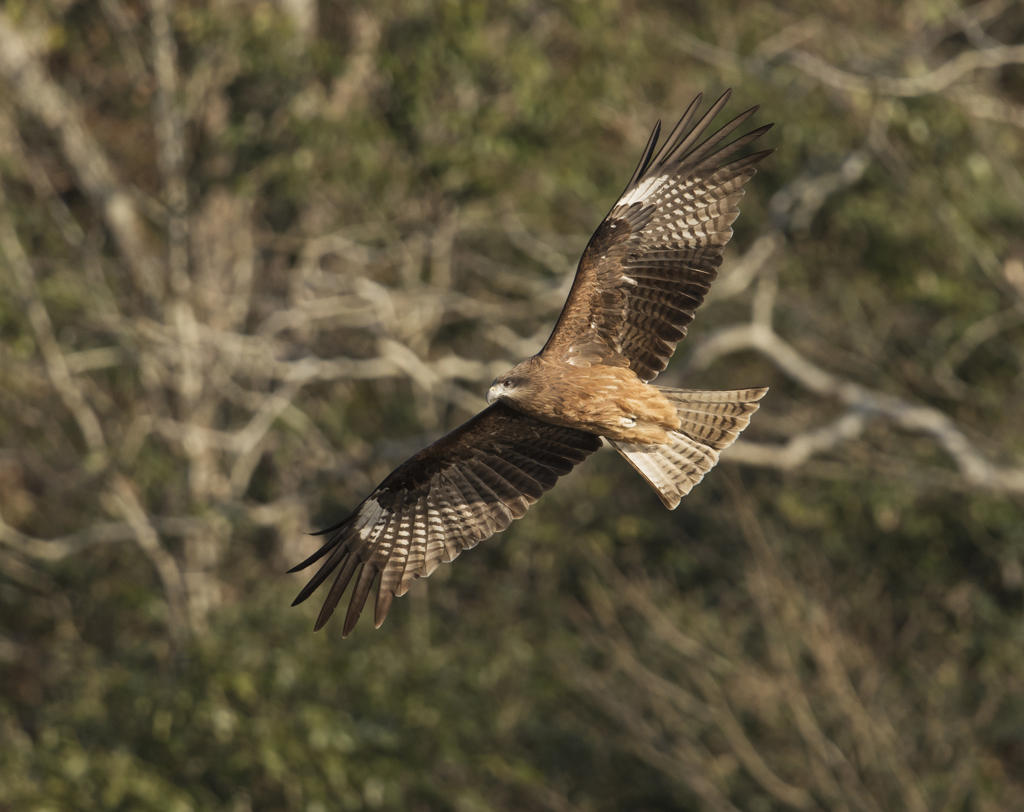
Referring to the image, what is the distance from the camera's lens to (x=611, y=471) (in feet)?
39.2

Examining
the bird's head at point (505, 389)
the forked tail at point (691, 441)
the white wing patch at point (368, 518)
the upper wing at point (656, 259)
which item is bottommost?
the white wing patch at point (368, 518)

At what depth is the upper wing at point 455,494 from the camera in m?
5.82

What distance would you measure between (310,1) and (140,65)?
1.68 metres

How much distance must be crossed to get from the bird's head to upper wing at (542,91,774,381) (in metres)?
0.30

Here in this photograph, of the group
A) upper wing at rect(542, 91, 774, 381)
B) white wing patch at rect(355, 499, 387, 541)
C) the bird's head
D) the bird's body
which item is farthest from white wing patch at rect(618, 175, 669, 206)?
white wing patch at rect(355, 499, 387, 541)

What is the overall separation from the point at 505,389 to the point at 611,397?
1.51 ft

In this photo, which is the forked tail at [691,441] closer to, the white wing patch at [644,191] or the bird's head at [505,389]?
the bird's head at [505,389]

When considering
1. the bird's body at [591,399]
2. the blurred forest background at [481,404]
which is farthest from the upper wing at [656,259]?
the blurred forest background at [481,404]

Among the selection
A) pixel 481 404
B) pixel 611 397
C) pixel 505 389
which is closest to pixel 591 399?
pixel 611 397

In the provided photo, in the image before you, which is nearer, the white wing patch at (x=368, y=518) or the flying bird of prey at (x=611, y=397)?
the flying bird of prey at (x=611, y=397)

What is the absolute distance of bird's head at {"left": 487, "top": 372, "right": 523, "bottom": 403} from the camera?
548 centimetres

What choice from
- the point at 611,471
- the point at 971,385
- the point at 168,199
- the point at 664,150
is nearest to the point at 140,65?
the point at 168,199

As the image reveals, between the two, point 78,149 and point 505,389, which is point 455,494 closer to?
point 505,389

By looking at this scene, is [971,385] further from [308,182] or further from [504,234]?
[308,182]
